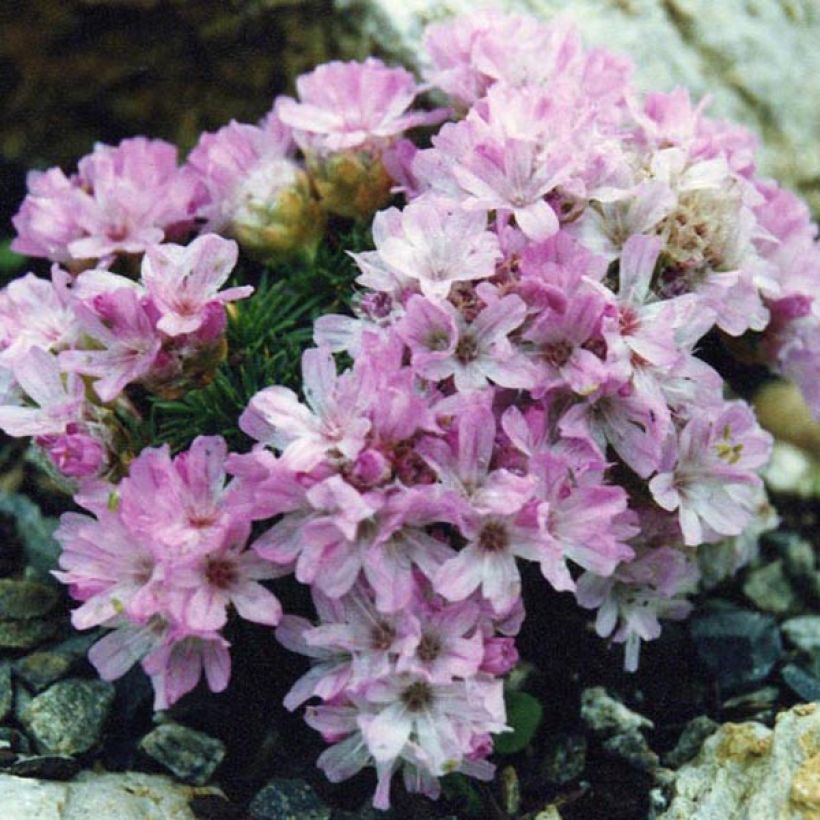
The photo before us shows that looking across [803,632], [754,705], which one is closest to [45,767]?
[754,705]

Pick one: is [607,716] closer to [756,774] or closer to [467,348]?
[756,774]

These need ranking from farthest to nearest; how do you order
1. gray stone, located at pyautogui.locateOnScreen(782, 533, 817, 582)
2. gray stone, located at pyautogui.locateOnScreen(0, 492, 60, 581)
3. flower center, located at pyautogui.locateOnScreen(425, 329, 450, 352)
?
gray stone, located at pyautogui.locateOnScreen(782, 533, 817, 582) → gray stone, located at pyautogui.locateOnScreen(0, 492, 60, 581) → flower center, located at pyautogui.locateOnScreen(425, 329, 450, 352)

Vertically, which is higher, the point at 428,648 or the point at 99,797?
the point at 428,648

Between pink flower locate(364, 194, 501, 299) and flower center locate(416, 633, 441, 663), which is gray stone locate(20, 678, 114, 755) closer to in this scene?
flower center locate(416, 633, 441, 663)

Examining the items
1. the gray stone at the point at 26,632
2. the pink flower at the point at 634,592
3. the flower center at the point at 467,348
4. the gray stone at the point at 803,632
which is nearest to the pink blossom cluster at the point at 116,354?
the flower center at the point at 467,348

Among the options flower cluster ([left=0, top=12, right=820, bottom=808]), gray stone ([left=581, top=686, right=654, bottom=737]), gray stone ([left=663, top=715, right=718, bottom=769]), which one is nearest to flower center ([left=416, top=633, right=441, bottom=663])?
flower cluster ([left=0, top=12, right=820, bottom=808])

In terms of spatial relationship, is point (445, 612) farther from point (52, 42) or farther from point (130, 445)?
point (52, 42)

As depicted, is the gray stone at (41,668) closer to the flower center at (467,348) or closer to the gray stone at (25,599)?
the gray stone at (25,599)
